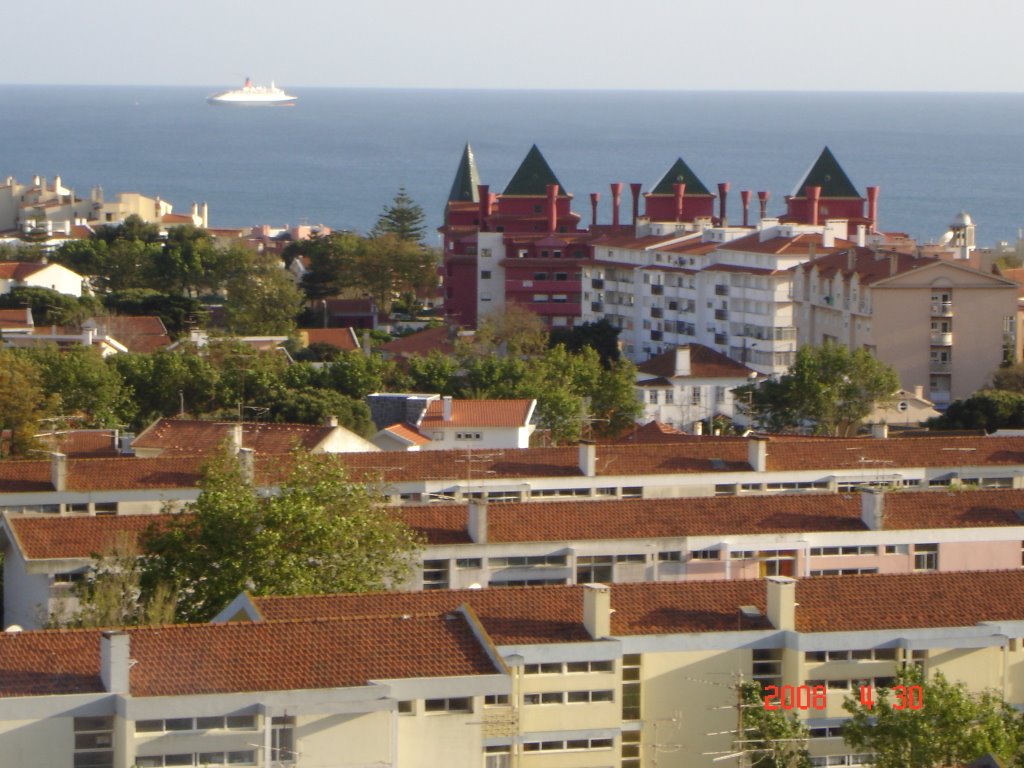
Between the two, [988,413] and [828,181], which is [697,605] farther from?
[828,181]

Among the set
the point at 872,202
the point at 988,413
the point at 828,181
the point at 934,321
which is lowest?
the point at 988,413

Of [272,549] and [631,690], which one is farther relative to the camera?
[272,549]

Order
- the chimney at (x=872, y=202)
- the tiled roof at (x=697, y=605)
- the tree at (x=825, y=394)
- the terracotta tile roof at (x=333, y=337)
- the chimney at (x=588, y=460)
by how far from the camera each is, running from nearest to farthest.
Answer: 1. the tiled roof at (x=697, y=605)
2. the chimney at (x=588, y=460)
3. the tree at (x=825, y=394)
4. the terracotta tile roof at (x=333, y=337)
5. the chimney at (x=872, y=202)

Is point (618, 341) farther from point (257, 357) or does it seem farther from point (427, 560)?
point (427, 560)

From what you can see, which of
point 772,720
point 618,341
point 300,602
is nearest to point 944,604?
point 772,720

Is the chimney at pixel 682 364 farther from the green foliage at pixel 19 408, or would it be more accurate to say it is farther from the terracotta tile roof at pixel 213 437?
the terracotta tile roof at pixel 213 437

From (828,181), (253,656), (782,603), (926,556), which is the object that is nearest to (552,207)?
(828,181)

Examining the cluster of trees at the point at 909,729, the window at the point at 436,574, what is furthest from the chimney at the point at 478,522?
the cluster of trees at the point at 909,729
